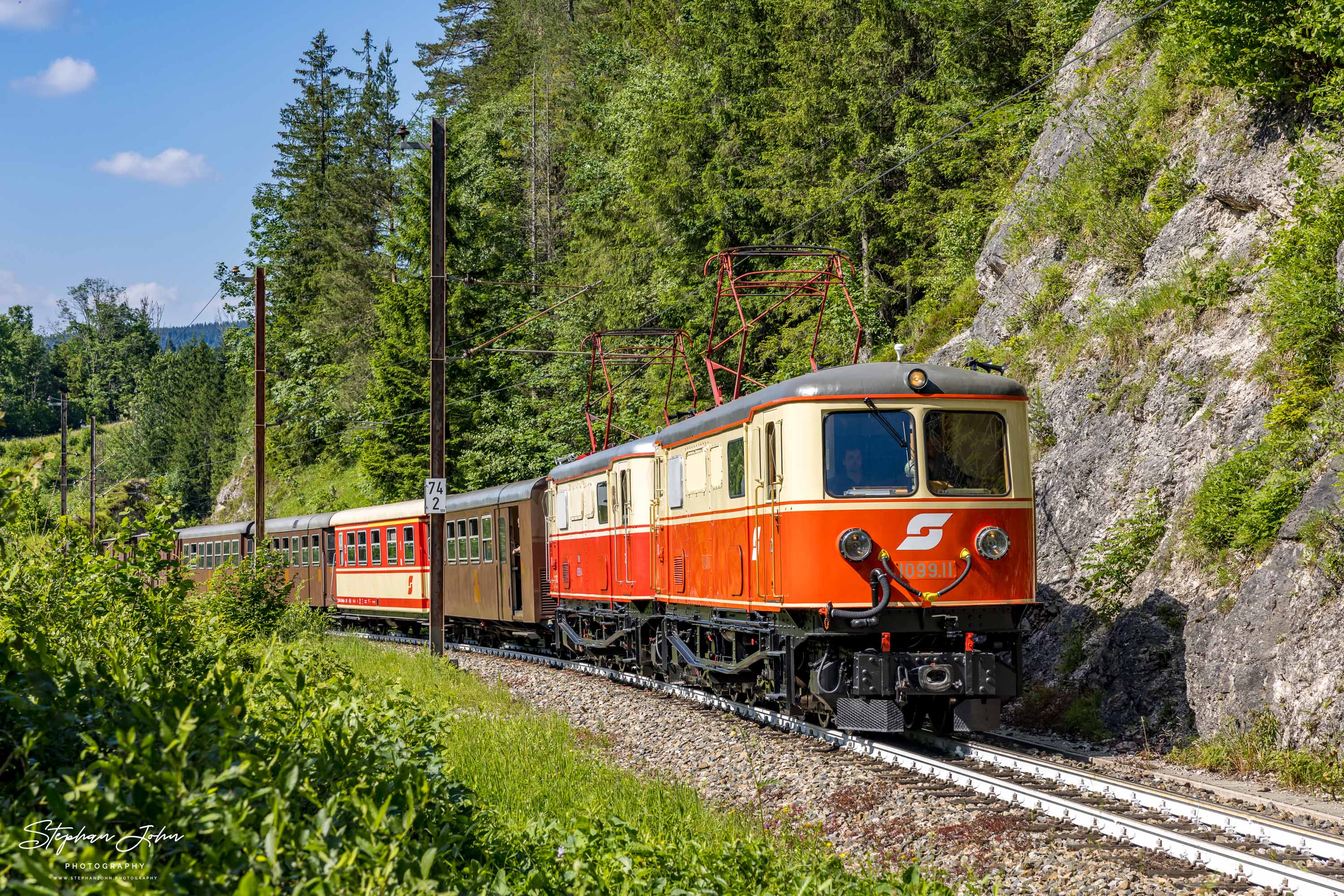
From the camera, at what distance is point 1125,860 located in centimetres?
698

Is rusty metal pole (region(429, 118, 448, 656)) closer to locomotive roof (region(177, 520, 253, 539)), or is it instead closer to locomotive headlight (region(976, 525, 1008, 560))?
locomotive headlight (region(976, 525, 1008, 560))

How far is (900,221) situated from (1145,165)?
42.4ft

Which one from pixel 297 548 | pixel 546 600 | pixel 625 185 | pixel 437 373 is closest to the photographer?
pixel 437 373

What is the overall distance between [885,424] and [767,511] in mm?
1462

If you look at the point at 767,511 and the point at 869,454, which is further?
the point at 767,511

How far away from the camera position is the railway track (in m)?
6.59

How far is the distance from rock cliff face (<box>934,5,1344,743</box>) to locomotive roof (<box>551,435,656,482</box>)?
5297mm

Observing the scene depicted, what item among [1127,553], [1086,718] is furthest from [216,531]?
[1086,718]

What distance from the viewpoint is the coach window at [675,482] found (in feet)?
49.4

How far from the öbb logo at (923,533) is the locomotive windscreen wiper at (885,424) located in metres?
0.70

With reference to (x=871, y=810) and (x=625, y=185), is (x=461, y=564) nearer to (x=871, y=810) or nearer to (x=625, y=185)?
(x=871, y=810)

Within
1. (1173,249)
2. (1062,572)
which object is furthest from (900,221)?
(1062,572)

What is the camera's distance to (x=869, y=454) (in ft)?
37.2

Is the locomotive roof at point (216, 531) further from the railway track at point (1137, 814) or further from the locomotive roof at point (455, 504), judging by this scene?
the railway track at point (1137, 814)
